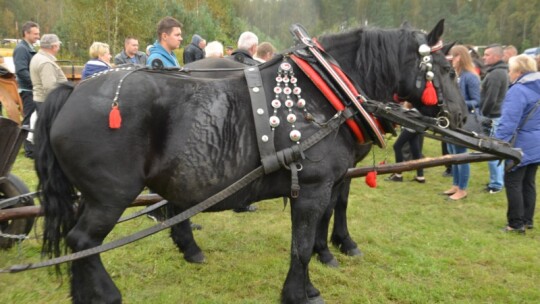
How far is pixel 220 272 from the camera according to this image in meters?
3.64

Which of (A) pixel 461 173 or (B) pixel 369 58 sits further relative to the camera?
(A) pixel 461 173

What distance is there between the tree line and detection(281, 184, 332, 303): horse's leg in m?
15.4

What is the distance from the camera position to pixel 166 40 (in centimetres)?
432

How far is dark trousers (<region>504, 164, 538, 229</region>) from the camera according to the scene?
4535 mm

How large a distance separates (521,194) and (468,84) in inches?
73.9

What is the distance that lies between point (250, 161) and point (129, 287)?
1675 mm

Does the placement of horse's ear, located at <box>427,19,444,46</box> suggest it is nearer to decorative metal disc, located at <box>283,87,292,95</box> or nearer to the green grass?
→ decorative metal disc, located at <box>283,87,292,95</box>

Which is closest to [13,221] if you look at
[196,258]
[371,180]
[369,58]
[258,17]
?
[196,258]

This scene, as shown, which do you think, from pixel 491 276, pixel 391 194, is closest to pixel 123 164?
pixel 491 276

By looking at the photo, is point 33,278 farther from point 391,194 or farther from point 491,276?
point 391,194

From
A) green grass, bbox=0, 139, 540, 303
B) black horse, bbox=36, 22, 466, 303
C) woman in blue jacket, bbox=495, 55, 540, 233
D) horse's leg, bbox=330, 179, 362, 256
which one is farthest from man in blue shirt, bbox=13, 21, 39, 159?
woman in blue jacket, bbox=495, 55, 540, 233

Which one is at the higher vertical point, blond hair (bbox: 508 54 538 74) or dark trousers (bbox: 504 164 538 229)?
blond hair (bbox: 508 54 538 74)

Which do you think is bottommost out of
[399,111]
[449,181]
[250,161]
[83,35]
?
[449,181]

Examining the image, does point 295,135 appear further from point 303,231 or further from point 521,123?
point 521,123
